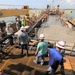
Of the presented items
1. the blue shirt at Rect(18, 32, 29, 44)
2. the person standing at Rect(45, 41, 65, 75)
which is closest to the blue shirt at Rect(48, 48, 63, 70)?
the person standing at Rect(45, 41, 65, 75)

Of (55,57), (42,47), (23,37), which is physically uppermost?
(55,57)

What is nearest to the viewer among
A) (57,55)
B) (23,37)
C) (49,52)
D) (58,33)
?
(57,55)

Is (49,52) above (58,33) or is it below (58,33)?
above

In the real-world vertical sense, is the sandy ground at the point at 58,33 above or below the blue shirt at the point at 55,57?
below

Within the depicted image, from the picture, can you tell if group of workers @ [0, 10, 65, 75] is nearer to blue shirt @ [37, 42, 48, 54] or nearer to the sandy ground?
blue shirt @ [37, 42, 48, 54]

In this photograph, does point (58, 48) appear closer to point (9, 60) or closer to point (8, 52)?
point (9, 60)

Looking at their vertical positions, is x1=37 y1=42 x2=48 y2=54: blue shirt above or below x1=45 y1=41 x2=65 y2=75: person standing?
below

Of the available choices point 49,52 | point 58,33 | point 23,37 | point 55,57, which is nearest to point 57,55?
point 55,57

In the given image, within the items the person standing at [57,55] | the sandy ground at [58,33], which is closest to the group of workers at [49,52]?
the person standing at [57,55]

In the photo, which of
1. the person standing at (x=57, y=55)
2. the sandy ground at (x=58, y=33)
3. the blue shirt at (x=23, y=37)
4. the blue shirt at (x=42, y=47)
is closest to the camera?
the person standing at (x=57, y=55)

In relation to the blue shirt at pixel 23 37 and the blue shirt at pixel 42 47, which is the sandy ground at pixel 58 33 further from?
the blue shirt at pixel 42 47

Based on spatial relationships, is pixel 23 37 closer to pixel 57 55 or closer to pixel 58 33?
pixel 57 55

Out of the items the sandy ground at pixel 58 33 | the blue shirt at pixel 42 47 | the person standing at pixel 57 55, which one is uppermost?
the person standing at pixel 57 55

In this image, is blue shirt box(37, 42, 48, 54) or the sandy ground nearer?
blue shirt box(37, 42, 48, 54)
